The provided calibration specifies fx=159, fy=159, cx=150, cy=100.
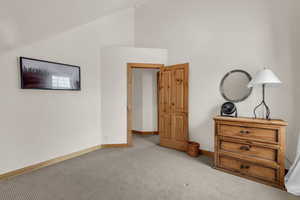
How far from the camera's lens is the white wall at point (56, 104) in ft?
7.93

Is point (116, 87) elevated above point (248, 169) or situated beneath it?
elevated above

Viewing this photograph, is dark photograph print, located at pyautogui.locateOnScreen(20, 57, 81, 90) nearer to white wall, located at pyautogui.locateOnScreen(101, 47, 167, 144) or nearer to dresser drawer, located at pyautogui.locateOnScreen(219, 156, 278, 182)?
white wall, located at pyautogui.locateOnScreen(101, 47, 167, 144)

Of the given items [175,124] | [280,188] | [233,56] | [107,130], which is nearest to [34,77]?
[107,130]

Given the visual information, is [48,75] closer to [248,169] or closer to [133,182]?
[133,182]

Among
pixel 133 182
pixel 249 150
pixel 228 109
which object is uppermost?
pixel 228 109

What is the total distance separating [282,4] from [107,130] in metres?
4.05

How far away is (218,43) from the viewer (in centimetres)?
317

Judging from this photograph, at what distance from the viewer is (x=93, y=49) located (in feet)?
12.1

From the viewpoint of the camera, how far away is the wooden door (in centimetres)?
363

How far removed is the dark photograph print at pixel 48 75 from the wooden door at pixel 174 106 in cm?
198

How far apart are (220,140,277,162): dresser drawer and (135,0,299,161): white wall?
1.81 feet

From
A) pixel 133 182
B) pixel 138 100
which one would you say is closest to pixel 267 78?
pixel 133 182

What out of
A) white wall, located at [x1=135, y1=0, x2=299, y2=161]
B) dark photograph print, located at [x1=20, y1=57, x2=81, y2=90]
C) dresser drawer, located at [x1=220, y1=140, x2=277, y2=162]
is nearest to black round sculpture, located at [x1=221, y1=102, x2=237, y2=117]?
white wall, located at [x1=135, y1=0, x2=299, y2=161]

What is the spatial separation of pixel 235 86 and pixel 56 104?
133 inches
